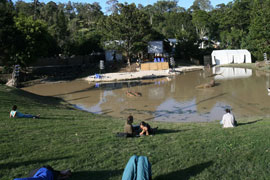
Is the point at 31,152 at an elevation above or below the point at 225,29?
below

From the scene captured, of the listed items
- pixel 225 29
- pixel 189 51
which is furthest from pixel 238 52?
pixel 225 29

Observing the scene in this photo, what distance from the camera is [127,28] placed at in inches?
1869

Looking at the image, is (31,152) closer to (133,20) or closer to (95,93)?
(95,93)

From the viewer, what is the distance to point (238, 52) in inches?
2122

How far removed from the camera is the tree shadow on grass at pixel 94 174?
18.2 ft

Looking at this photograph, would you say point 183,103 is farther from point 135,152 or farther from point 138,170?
point 138,170

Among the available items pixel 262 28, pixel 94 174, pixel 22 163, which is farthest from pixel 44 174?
pixel 262 28

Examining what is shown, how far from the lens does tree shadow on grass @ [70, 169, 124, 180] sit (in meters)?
5.54

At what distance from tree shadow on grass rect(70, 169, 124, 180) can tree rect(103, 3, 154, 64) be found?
42919 millimetres

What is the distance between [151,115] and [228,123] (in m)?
7.31

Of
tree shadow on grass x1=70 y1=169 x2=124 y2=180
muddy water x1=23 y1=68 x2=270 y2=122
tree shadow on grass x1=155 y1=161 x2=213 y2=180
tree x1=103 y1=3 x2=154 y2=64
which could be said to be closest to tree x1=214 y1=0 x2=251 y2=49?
tree x1=103 y1=3 x2=154 y2=64

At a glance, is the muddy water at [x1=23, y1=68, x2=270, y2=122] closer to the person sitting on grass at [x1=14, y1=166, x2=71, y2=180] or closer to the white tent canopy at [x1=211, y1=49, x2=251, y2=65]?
the person sitting on grass at [x1=14, y1=166, x2=71, y2=180]

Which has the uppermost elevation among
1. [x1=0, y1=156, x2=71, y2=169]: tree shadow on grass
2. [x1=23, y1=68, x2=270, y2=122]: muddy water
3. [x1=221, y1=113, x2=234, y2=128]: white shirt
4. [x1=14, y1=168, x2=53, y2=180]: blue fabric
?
[x1=14, y1=168, x2=53, y2=180]: blue fabric

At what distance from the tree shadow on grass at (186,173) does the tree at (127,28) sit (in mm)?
42813
